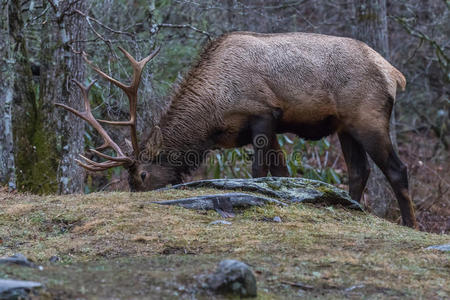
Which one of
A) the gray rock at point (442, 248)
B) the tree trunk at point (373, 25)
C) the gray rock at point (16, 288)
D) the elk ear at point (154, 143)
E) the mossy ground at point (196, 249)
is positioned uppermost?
the tree trunk at point (373, 25)

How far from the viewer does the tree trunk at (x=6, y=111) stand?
24.8 feet

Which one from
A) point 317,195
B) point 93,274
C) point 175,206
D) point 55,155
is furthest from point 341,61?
point 93,274

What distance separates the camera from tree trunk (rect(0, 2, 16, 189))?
297 inches

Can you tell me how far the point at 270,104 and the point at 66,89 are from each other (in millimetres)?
2561

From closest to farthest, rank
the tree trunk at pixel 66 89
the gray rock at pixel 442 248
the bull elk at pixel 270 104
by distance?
1. the gray rock at pixel 442 248
2. the bull elk at pixel 270 104
3. the tree trunk at pixel 66 89

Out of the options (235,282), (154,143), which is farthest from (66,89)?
(235,282)

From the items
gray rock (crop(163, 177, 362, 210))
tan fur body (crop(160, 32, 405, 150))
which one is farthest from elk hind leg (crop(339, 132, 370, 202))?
gray rock (crop(163, 177, 362, 210))

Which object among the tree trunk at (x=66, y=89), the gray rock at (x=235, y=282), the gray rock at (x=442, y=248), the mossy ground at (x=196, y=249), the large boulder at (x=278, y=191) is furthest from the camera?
the tree trunk at (x=66, y=89)

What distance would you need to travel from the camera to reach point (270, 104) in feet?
25.3

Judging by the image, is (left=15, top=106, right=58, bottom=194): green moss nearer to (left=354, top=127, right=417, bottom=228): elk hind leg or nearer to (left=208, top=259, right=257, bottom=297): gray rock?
(left=354, top=127, right=417, bottom=228): elk hind leg

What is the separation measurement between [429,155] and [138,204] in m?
11.3

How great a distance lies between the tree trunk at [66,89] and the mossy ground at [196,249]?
136 centimetres

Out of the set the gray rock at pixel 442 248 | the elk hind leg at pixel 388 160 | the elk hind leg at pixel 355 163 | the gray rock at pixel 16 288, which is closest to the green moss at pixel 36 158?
the elk hind leg at pixel 355 163

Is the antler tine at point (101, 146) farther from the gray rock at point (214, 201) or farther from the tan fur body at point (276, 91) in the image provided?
the gray rock at point (214, 201)
